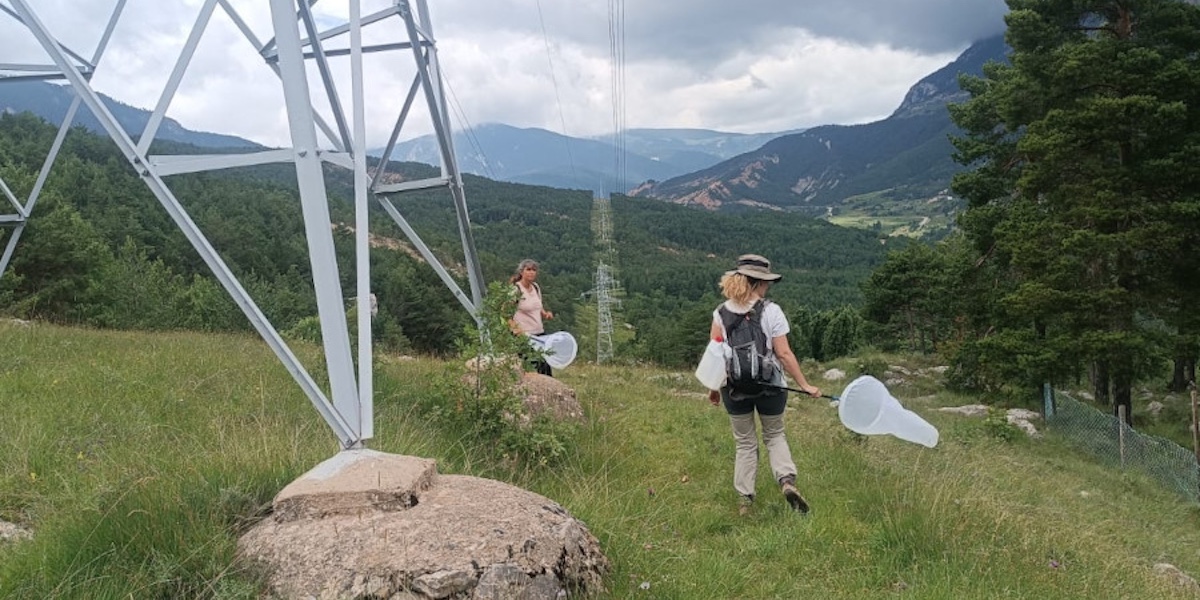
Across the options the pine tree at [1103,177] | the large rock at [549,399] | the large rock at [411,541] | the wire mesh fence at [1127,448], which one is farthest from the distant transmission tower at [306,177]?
the pine tree at [1103,177]

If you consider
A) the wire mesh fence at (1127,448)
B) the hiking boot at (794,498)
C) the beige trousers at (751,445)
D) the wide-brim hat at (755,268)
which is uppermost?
the wide-brim hat at (755,268)

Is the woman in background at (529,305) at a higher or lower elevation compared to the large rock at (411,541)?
higher

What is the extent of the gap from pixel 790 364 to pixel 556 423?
1.95 meters

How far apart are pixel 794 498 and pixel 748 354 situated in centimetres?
108

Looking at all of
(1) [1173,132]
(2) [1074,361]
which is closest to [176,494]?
(2) [1074,361]

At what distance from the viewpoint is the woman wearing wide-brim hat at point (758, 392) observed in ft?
17.9

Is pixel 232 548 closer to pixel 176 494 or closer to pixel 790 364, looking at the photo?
pixel 176 494

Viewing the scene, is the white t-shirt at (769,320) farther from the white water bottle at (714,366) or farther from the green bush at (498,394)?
the green bush at (498,394)

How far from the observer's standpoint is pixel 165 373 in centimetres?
781

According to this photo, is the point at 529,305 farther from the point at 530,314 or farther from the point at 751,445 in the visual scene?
the point at 751,445

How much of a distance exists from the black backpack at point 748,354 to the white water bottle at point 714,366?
0.19 feet

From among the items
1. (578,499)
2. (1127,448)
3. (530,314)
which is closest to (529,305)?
(530,314)

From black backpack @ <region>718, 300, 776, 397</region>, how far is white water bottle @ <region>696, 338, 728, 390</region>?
57 millimetres

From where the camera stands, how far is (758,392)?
17.9ft
